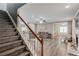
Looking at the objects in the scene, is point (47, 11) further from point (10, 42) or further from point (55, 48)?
point (10, 42)

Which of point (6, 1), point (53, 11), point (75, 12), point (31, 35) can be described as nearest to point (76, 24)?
point (75, 12)

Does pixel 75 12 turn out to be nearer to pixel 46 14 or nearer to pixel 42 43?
pixel 46 14

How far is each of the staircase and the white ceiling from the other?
801 mm

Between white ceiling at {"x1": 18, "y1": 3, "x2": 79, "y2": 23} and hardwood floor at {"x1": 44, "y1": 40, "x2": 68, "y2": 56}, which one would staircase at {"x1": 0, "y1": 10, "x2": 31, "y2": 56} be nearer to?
hardwood floor at {"x1": 44, "y1": 40, "x2": 68, "y2": 56}

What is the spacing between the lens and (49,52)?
7.22 feet

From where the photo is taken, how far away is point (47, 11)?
2188 millimetres

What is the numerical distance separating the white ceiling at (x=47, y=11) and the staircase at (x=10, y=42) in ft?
2.63

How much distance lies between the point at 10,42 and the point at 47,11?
1202 mm

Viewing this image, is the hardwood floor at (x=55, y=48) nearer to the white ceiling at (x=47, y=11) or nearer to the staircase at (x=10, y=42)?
the white ceiling at (x=47, y=11)

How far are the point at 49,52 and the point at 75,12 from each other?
2.92 ft

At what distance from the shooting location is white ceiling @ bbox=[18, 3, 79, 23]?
7.07 feet

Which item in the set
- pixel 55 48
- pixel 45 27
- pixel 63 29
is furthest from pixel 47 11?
pixel 55 48

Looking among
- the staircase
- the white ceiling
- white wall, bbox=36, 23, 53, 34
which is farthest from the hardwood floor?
the staircase

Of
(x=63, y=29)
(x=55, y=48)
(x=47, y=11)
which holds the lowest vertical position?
(x=55, y=48)
